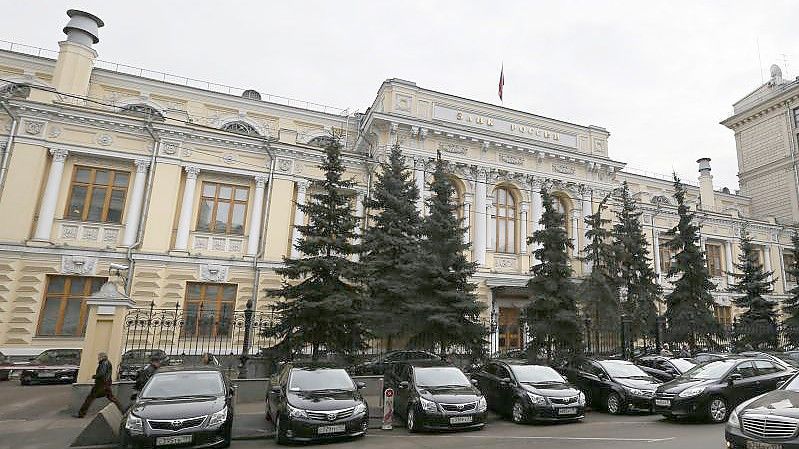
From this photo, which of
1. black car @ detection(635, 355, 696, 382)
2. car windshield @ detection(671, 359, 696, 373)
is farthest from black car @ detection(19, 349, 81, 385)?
car windshield @ detection(671, 359, 696, 373)

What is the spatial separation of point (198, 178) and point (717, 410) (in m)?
22.5

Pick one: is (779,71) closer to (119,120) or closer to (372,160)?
(372,160)

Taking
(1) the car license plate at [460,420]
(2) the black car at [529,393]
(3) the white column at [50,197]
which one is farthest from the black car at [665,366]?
(3) the white column at [50,197]

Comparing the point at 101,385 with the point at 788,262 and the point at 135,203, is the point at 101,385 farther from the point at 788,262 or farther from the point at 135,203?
the point at 788,262

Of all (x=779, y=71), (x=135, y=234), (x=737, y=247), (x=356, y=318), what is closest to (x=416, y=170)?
(x=356, y=318)

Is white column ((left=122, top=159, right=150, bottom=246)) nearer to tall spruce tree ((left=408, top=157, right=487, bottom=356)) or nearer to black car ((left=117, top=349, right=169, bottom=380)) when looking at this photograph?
black car ((left=117, top=349, right=169, bottom=380))

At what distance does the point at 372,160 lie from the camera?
83.4 ft

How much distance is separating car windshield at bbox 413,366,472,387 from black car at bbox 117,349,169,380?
9.45 meters

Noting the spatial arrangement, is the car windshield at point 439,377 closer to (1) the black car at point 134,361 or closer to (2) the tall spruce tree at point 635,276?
(1) the black car at point 134,361

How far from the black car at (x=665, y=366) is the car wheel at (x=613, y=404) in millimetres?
2962

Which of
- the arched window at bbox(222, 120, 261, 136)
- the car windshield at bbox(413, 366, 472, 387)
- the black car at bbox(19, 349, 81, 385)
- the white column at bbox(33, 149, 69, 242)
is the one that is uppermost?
the arched window at bbox(222, 120, 261, 136)

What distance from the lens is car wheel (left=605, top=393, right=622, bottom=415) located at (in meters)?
12.0

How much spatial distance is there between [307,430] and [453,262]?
9652mm

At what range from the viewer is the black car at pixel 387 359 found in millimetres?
16778
